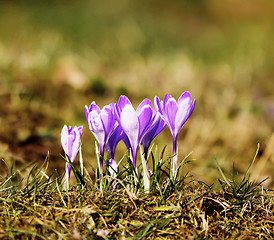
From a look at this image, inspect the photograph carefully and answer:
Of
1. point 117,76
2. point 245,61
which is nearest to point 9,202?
point 117,76

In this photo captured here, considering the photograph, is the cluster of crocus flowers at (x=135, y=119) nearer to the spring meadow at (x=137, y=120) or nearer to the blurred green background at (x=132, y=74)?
the spring meadow at (x=137, y=120)

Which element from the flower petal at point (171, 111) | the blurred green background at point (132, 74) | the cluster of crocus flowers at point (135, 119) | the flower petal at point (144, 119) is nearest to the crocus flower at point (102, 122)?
the cluster of crocus flowers at point (135, 119)

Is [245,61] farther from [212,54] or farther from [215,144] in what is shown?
[215,144]

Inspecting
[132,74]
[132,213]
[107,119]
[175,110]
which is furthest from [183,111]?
[132,74]

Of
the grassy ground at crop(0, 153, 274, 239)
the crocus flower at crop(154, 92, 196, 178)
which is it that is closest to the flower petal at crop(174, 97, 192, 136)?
the crocus flower at crop(154, 92, 196, 178)

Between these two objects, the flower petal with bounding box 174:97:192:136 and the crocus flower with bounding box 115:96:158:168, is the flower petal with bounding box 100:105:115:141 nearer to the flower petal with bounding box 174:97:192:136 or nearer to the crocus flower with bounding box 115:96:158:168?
the crocus flower with bounding box 115:96:158:168

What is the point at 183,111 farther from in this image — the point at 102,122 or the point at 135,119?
the point at 102,122
